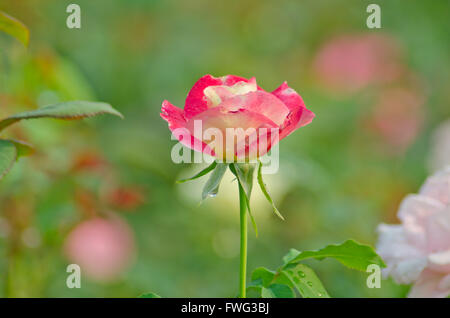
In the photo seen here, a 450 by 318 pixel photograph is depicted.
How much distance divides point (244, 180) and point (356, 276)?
51 centimetres

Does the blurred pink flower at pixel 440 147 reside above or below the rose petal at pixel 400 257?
above

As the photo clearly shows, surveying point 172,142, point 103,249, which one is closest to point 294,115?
point 103,249

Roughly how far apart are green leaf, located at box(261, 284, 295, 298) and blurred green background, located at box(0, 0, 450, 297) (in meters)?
0.23

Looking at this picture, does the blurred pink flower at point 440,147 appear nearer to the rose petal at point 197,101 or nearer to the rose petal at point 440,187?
the rose petal at point 440,187

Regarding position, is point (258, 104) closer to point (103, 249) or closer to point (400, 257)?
point (400, 257)

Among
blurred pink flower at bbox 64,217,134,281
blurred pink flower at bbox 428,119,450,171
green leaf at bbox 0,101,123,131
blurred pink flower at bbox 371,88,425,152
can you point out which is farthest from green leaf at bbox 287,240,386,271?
blurred pink flower at bbox 371,88,425,152

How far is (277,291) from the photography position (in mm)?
374

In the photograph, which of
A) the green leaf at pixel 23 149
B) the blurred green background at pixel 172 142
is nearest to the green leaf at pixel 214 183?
the green leaf at pixel 23 149

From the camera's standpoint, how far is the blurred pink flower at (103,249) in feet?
2.76

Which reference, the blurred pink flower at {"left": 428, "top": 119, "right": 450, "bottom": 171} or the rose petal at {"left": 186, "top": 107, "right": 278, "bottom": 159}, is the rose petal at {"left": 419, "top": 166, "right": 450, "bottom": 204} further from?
the blurred pink flower at {"left": 428, "top": 119, "right": 450, "bottom": 171}

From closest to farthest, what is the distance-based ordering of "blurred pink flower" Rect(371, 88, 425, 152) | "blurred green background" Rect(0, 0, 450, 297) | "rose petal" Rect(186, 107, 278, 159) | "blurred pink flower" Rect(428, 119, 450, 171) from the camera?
"rose petal" Rect(186, 107, 278, 159) < "blurred green background" Rect(0, 0, 450, 297) < "blurred pink flower" Rect(428, 119, 450, 171) < "blurred pink flower" Rect(371, 88, 425, 152)

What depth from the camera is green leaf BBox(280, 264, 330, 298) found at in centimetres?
35

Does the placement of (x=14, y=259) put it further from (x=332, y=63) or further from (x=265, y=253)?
(x=332, y=63)

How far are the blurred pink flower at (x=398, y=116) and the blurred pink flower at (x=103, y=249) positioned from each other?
0.66 metres
